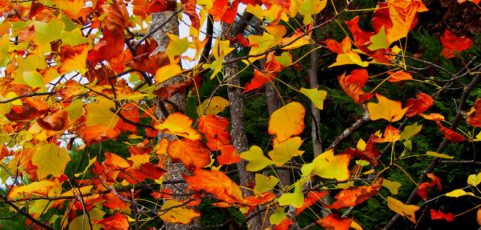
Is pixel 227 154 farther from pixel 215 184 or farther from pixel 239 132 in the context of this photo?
pixel 239 132

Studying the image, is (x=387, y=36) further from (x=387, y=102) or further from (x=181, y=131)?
(x=181, y=131)

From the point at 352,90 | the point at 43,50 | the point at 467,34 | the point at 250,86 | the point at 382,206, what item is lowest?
the point at 382,206

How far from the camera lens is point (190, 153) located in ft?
4.21

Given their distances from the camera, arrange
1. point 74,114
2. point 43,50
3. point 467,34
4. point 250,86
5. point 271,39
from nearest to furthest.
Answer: point 74,114
point 43,50
point 271,39
point 250,86
point 467,34

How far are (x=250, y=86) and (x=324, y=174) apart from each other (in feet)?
1.29

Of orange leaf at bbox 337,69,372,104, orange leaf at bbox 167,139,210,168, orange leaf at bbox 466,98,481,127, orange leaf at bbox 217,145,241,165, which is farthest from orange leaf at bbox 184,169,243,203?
orange leaf at bbox 466,98,481,127

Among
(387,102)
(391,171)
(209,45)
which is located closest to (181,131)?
(387,102)

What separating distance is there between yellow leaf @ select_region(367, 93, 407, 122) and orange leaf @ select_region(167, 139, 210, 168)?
0.42 metres

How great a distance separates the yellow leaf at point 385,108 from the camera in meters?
1.38

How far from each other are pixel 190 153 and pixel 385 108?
1.62 ft

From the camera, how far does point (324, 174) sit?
1182 mm

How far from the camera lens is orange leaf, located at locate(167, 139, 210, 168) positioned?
50.1 inches

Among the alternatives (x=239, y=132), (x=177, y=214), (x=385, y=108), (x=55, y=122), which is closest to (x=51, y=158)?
(x=55, y=122)

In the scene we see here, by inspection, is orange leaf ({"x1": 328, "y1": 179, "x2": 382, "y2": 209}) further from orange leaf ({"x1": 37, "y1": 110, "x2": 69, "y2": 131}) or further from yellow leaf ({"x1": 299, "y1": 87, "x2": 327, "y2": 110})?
orange leaf ({"x1": 37, "y1": 110, "x2": 69, "y2": 131})
